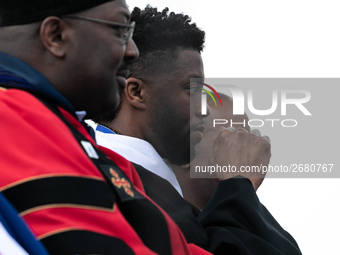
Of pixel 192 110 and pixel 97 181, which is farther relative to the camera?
pixel 192 110

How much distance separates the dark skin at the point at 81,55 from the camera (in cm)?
143

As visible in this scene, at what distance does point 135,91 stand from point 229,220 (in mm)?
970

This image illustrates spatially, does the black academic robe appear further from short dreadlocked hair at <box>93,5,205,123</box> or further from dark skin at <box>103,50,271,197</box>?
short dreadlocked hair at <box>93,5,205,123</box>

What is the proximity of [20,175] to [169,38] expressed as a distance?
179 centimetres

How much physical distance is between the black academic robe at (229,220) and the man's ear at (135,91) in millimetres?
604

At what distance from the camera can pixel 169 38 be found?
2752 millimetres

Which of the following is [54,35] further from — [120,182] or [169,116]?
[169,116]

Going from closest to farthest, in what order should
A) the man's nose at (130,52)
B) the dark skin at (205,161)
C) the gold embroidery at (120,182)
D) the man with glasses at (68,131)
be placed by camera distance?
the man with glasses at (68,131) → the gold embroidery at (120,182) → the man's nose at (130,52) → the dark skin at (205,161)

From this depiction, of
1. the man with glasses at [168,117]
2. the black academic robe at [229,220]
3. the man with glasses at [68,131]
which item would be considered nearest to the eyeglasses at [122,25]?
the man with glasses at [68,131]

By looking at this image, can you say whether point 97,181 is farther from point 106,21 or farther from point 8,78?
point 106,21

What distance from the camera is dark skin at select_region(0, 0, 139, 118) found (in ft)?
4.69

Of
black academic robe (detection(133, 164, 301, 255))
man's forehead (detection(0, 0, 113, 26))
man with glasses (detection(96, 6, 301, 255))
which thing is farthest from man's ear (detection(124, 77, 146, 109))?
man's forehead (detection(0, 0, 113, 26))

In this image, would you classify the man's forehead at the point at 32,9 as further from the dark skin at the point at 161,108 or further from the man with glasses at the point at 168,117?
the dark skin at the point at 161,108

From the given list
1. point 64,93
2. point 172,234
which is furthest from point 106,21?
point 172,234
